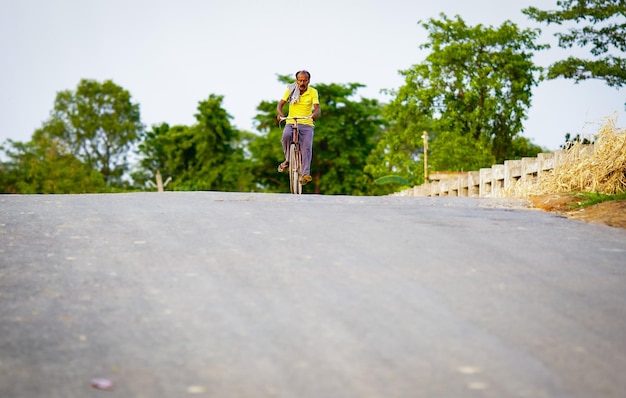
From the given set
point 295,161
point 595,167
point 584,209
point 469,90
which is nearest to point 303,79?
point 295,161

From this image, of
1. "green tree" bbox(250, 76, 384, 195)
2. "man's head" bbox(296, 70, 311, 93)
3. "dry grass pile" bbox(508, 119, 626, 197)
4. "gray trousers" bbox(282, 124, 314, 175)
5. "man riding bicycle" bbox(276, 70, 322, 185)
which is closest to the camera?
"dry grass pile" bbox(508, 119, 626, 197)

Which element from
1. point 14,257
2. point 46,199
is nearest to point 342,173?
point 46,199

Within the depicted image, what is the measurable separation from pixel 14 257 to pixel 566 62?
1069 inches

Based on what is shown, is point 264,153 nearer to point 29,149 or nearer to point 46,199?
point 29,149

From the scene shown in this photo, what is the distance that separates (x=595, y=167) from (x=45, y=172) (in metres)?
54.3

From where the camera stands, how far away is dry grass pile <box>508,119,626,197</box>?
13.0 m

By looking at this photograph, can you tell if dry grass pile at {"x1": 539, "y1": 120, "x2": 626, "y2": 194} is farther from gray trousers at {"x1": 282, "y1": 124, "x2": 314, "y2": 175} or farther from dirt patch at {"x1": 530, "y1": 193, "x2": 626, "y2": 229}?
gray trousers at {"x1": 282, "y1": 124, "x2": 314, "y2": 175}

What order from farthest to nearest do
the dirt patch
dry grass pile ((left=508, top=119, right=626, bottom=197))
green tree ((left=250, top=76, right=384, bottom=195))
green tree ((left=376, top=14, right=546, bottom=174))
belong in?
green tree ((left=250, top=76, right=384, bottom=195)) < green tree ((left=376, top=14, right=546, bottom=174)) < dry grass pile ((left=508, top=119, right=626, bottom=197)) < the dirt patch

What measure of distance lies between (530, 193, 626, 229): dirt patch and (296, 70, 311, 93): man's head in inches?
149

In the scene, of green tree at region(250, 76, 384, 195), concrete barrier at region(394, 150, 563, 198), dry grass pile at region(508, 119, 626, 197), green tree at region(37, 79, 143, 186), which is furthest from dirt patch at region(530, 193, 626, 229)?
green tree at region(37, 79, 143, 186)

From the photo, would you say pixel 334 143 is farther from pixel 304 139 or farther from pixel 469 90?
pixel 304 139

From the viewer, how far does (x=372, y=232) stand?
819 cm

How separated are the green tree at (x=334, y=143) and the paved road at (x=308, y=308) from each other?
49.2 m

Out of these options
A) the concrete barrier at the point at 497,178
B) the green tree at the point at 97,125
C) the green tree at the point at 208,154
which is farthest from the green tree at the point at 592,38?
the green tree at the point at 97,125
